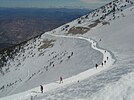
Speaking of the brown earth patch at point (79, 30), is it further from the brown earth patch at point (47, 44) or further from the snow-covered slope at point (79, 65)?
the brown earth patch at point (47, 44)

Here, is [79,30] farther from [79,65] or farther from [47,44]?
[79,65]

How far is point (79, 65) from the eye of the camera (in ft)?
221

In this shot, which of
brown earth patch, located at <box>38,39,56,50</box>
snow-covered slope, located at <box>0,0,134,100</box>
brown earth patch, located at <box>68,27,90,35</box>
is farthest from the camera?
brown earth patch, located at <box>68,27,90,35</box>

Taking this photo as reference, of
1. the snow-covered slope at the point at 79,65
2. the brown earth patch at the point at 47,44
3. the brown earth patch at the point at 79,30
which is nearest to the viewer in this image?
the snow-covered slope at the point at 79,65

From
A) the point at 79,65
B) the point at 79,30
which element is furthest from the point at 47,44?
the point at 79,65

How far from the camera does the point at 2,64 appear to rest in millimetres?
117062

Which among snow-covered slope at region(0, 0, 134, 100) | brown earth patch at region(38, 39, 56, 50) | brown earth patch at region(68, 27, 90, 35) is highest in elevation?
brown earth patch at region(68, 27, 90, 35)

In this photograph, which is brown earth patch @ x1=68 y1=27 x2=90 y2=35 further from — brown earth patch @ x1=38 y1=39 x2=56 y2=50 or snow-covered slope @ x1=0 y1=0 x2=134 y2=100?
brown earth patch @ x1=38 y1=39 x2=56 y2=50

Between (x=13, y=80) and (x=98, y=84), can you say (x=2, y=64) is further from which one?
(x=98, y=84)

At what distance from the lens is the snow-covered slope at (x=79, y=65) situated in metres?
34.6

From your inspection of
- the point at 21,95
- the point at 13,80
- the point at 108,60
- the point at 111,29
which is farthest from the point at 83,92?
the point at 111,29

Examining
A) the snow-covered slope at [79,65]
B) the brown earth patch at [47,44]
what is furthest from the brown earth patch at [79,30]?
the brown earth patch at [47,44]

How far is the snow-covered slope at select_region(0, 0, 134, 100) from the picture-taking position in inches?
1361

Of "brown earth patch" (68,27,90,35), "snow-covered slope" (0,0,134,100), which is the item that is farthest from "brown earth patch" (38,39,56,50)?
"brown earth patch" (68,27,90,35)
